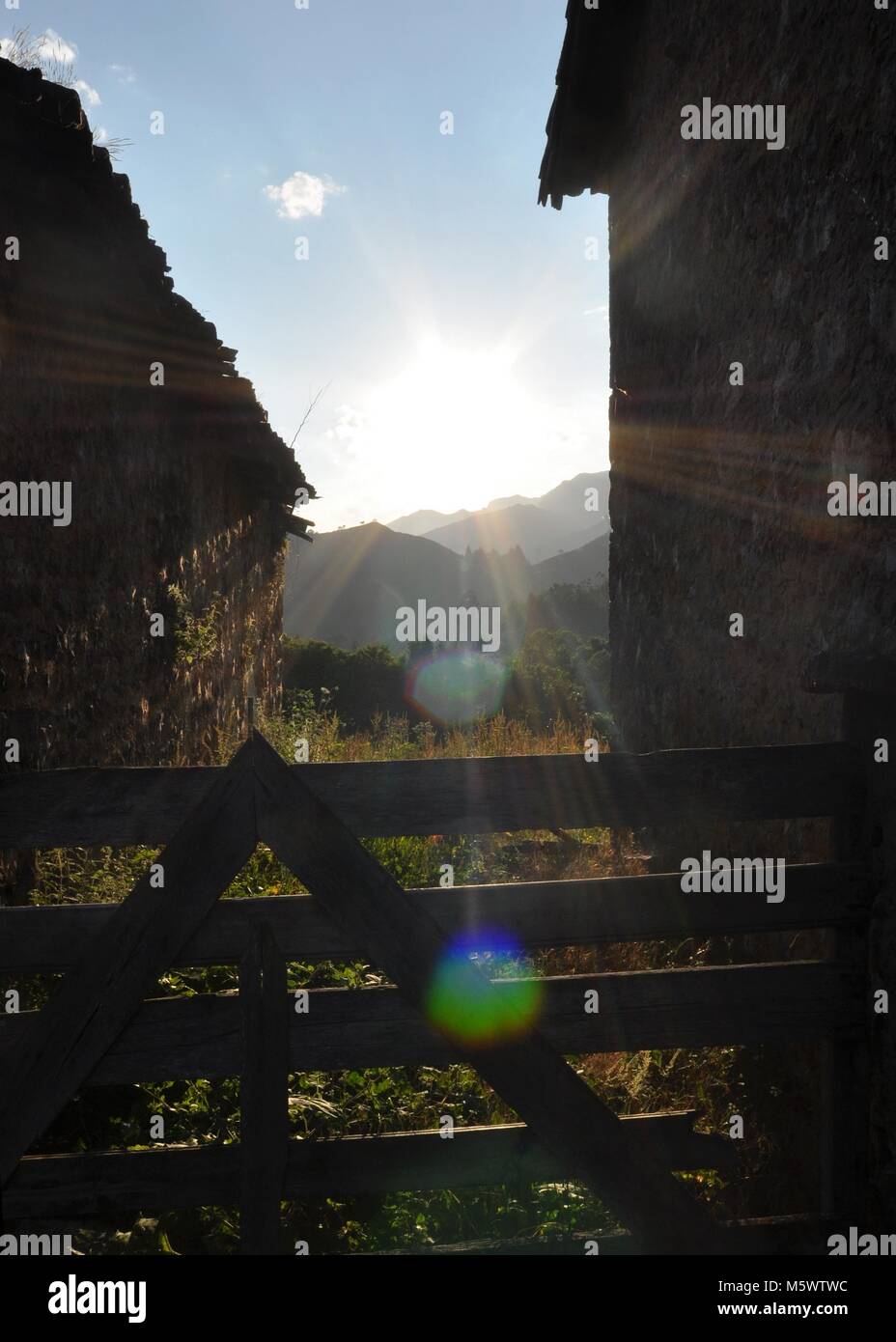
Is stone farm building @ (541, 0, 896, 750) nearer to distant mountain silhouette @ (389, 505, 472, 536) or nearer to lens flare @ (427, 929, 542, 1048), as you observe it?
lens flare @ (427, 929, 542, 1048)

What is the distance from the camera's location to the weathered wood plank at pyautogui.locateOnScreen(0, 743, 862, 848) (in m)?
2.16

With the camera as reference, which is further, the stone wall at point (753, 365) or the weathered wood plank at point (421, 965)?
the stone wall at point (753, 365)

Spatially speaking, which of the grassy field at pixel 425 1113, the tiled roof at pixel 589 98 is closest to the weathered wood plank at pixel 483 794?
the grassy field at pixel 425 1113

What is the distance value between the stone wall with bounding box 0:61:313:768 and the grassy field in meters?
1.36

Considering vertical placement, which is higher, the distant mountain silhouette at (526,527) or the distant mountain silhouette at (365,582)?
the distant mountain silhouette at (526,527)

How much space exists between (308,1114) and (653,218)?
6.12m

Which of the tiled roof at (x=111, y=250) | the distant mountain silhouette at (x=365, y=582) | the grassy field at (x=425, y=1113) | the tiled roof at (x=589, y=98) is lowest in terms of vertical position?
the grassy field at (x=425, y=1113)

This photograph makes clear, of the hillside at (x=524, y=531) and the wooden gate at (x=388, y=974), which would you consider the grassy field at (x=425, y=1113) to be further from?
the hillside at (x=524, y=531)

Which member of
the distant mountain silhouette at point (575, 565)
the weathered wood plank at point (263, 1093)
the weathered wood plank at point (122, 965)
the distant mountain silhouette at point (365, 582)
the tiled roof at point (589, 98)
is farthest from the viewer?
the distant mountain silhouette at point (575, 565)

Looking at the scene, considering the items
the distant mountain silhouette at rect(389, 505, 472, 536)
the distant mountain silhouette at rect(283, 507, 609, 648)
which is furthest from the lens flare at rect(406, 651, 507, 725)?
the distant mountain silhouette at rect(389, 505, 472, 536)

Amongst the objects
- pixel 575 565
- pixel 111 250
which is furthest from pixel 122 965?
pixel 575 565

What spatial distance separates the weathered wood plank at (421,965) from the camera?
1.99 metres

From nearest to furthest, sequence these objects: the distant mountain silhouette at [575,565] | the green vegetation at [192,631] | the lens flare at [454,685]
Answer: the green vegetation at [192,631], the lens flare at [454,685], the distant mountain silhouette at [575,565]
